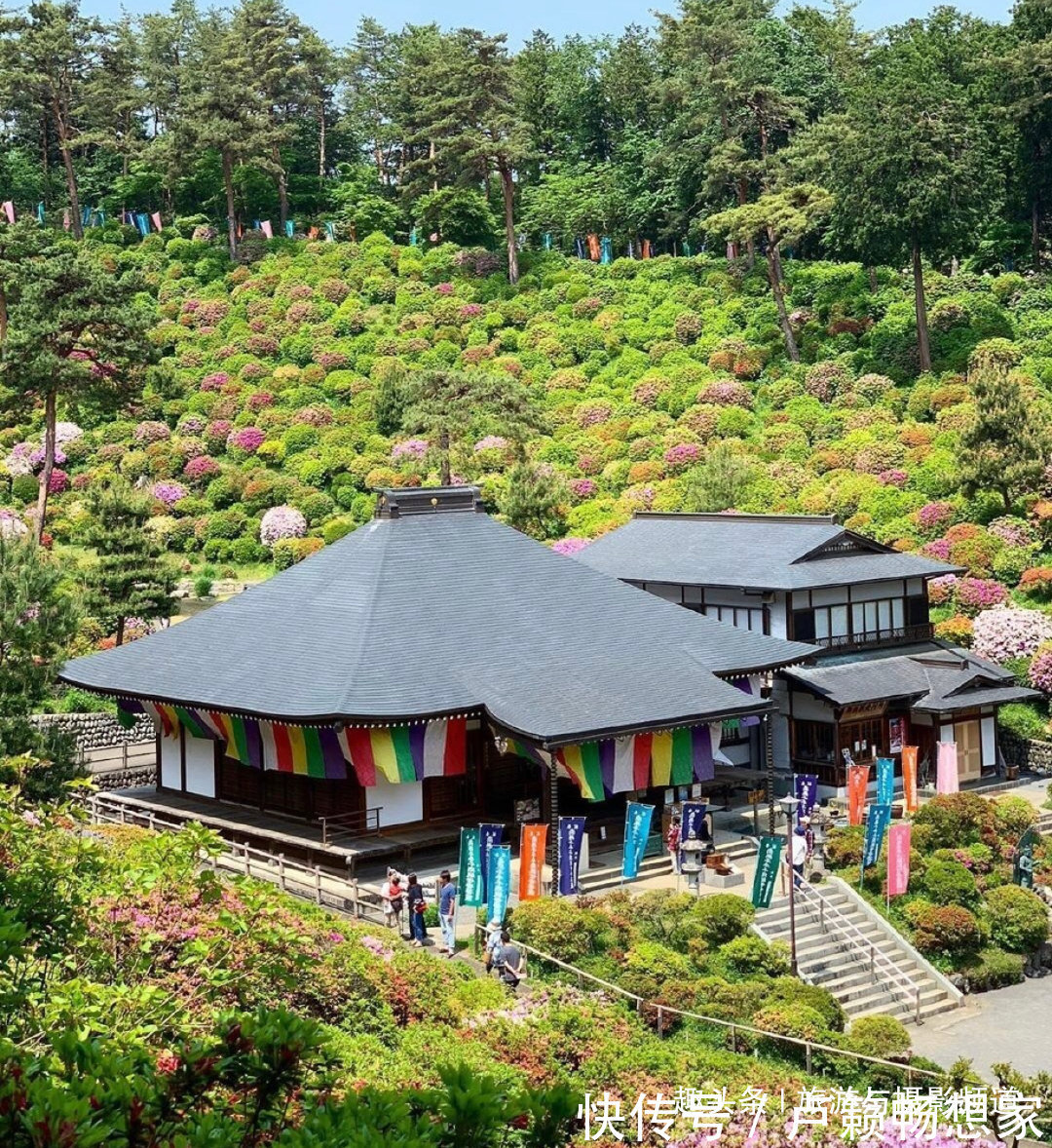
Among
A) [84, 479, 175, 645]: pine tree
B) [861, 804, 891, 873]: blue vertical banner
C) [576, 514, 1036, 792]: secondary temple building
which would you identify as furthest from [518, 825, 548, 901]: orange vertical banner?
[84, 479, 175, 645]: pine tree

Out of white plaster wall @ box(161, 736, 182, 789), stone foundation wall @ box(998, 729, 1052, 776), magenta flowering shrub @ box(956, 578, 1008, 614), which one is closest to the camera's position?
white plaster wall @ box(161, 736, 182, 789)

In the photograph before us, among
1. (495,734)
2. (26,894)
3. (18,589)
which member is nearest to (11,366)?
(18,589)

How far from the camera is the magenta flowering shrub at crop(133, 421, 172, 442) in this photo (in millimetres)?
62938

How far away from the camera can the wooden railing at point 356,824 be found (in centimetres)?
2891

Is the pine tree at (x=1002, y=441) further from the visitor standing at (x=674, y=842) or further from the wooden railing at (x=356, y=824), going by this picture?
the wooden railing at (x=356, y=824)

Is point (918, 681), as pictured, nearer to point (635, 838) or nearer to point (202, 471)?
point (635, 838)

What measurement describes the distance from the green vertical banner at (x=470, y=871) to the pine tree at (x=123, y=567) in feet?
62.2

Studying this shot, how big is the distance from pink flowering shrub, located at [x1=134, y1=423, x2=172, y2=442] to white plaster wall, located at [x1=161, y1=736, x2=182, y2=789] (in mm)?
31335

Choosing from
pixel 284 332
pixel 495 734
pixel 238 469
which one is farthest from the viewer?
pixel 284 332

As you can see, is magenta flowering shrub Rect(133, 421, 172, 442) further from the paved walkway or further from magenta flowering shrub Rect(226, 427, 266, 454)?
the paved walkway

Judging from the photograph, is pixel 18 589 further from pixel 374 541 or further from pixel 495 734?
pixel 495 734

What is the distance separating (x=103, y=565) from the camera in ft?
137

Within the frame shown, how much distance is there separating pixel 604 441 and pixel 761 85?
23.2 meters

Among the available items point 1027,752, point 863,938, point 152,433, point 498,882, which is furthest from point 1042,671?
point 152,433
